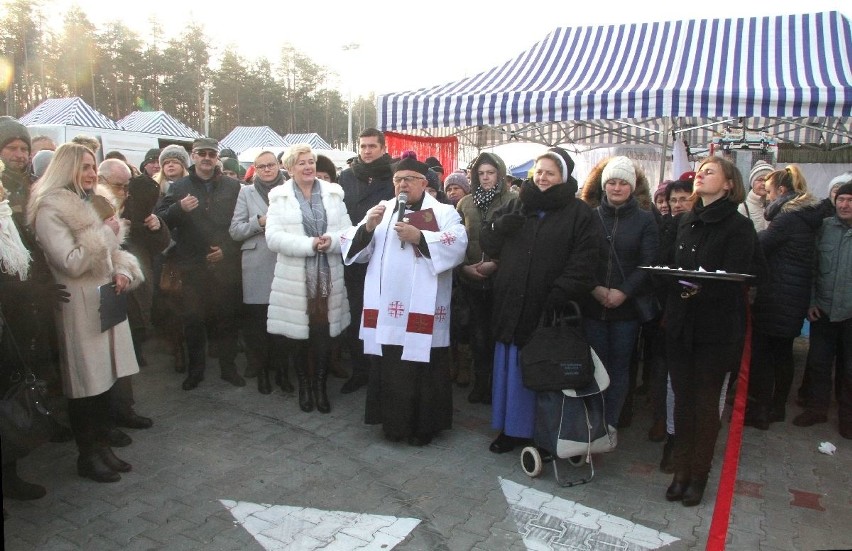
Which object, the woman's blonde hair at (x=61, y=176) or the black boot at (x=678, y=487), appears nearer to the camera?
the woman's blonde hair at (x=61, y=176)

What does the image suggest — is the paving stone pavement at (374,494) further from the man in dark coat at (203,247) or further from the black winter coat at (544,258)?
the black winter coat at (544,258)

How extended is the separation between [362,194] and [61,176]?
7.92 feet

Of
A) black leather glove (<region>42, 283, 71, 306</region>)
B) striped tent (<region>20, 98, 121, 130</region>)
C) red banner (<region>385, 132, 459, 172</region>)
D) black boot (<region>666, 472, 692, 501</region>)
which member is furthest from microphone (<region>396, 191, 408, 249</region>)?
striped tent (<region>20, 98, 121, 130</region>)

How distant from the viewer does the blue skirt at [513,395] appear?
3939 mm

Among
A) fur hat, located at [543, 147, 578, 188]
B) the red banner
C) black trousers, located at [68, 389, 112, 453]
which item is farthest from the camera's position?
the red banner

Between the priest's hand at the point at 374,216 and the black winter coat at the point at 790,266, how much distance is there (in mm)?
2907

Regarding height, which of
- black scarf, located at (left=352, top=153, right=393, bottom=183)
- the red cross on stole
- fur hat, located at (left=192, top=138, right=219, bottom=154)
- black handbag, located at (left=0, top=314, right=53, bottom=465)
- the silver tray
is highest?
fur hat, located at (left=192, top=138, right=219, bottom=154)

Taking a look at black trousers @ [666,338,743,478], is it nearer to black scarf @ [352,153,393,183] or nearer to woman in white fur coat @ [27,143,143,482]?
black scarf @ [352,153,393,183]

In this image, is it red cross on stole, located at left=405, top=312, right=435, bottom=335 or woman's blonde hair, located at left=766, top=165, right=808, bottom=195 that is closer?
red cross on stole, located at left=405, top=312, right=435, bottom=335

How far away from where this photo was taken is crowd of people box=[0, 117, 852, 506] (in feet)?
11.3

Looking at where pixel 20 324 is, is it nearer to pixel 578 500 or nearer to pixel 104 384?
pixel 104 384

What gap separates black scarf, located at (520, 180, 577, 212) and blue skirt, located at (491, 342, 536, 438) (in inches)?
35.9

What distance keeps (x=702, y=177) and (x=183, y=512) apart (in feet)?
11.2

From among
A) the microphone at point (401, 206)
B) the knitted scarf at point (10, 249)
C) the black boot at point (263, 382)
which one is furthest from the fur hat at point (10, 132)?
the microphone at point (401, 206)
